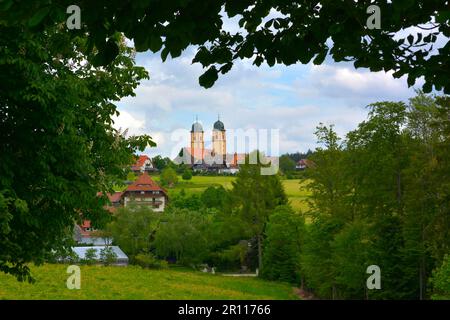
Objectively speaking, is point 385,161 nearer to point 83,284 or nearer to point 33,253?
point 83,284

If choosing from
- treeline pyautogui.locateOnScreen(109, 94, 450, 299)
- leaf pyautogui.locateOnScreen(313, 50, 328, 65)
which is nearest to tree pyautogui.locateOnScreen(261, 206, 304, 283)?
treeline pyautogui.locateOnScreen(109, 94, 450, 299)

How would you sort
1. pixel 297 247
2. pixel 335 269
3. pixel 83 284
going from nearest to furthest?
1. pixel 83 284
2. pixel 335 269
3. pixel 297 247

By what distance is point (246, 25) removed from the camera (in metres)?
6.62

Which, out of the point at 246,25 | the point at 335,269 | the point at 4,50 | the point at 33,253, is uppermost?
the point at 4,50

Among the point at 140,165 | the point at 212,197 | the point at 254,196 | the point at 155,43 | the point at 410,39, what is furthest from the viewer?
the point at 212,197

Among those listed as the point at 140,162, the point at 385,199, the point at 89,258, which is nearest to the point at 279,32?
the point at 89,258

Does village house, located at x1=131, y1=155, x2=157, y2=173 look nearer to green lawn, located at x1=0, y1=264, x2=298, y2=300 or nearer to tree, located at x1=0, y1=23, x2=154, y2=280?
tree, located at x1=0, y1=23, x2=154, y2=280

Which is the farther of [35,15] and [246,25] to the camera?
[246,25]

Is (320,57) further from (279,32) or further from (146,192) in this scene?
(146,192)

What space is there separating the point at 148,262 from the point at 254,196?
1415 centimetres

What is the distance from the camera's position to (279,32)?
6.57 metres
